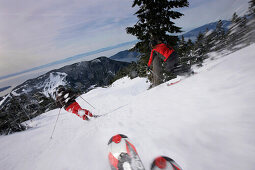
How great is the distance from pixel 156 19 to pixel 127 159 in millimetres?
7912

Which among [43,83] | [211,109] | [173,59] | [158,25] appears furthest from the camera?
[43,83]

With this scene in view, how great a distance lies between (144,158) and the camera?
170 centimetres

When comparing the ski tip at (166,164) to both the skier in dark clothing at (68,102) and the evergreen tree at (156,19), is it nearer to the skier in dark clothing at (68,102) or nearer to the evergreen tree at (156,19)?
the skier in dark clothing at (68,102)

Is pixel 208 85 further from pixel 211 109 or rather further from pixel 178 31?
pixel 178 31

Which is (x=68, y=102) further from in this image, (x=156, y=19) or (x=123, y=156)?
(x=156, y=19)

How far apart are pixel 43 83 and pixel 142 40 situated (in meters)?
260

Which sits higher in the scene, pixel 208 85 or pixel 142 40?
pixel 142 40

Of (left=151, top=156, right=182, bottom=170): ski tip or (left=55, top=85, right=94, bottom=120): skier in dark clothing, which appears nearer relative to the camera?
(left=151, top=156, right=182, bottom=170): ski tip

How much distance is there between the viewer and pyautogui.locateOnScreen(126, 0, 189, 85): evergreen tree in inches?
258

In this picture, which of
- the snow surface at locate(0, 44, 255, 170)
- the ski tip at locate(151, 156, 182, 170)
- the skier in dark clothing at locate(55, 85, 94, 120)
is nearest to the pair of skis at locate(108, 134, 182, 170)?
the ski tip at locate(151, 156, 182, 170)

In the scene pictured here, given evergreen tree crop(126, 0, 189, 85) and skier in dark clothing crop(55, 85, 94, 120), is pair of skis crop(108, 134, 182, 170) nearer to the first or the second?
skier in dark clothing crop(55, 85, 94, 120)

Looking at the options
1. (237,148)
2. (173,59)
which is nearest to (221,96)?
(237,148)

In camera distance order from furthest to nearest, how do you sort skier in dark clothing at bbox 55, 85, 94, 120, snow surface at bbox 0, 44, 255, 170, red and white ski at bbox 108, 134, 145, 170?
skier in dark clothing at bbox 55, 85, 94, 120 < red and white ski at bbox 108, 134, 145, 170 < snow surface at bbox 0, 44, 255, 170

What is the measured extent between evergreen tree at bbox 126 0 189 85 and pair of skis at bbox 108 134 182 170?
22.5 ft
